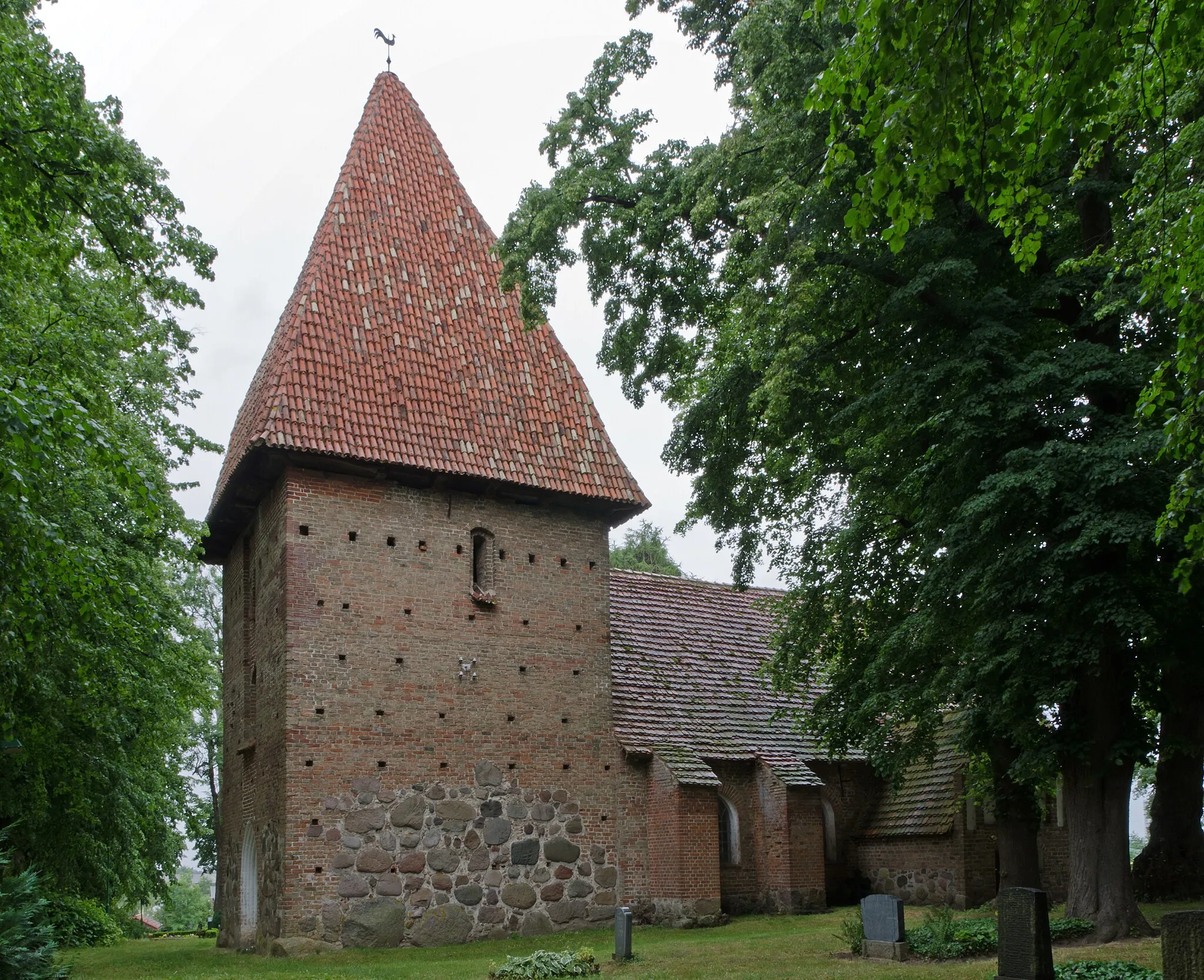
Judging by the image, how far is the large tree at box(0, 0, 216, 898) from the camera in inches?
377

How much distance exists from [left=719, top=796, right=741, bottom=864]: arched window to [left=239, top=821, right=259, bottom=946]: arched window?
A: 307 inches

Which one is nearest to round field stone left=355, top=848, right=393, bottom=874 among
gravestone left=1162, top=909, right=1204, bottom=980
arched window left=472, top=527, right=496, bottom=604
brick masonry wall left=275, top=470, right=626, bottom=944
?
brick masonry wall left=275, top=470, right=626, bottom=944

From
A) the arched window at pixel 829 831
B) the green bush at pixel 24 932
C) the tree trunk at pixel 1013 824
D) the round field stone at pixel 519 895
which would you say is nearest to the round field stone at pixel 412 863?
the round field stone at pixel 519 895

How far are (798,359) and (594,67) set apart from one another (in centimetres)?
571

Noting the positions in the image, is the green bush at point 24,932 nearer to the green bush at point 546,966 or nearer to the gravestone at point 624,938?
the green bush at point 546,966

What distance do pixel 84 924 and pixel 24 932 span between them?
1549cm

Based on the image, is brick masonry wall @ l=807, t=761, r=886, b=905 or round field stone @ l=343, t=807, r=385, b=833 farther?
brick masonry wall @ l=807, t=761, r=886, b=905

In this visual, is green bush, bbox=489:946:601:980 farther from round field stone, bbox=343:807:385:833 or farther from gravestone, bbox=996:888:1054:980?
gravestone, bbox=996:888:1054:980

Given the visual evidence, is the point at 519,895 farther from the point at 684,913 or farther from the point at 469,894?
the point at 684,913

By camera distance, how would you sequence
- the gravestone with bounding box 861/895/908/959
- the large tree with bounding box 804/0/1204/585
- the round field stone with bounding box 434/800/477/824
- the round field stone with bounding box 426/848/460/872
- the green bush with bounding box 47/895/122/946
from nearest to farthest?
1. the large tree with bounding box 804/0/1204/585
2. the gravestone with bounding box 861/895/908/959
3. the round field stone with bounding box 426/848/460/872
4. the round field stone with bounding box 434/800/477/824
5. the green bush with bounding box 47/895/122/946

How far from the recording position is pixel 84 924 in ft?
77.4

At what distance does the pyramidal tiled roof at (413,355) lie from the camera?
56.4 feet

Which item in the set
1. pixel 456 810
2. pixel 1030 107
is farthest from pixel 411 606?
pixel 1030 107

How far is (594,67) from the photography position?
16062mm
